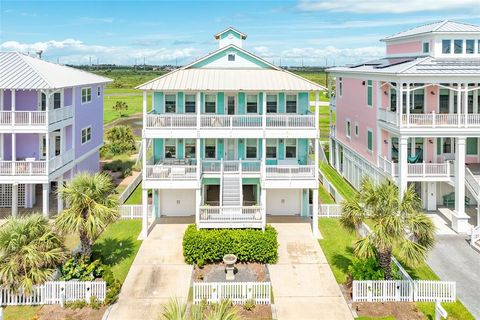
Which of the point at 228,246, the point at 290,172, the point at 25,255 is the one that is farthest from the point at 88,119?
the point at 25,255

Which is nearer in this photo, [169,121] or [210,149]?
[169,121]

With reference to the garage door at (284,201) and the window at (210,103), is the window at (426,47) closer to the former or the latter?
the garage door at (284,201)

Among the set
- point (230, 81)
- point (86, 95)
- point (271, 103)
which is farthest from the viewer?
point (86, 95)

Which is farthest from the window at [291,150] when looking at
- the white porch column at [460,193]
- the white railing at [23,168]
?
the white railing at [23,168]

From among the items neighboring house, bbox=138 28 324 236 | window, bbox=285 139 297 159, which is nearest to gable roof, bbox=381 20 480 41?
neighboring house, bbox=138 28 324 236

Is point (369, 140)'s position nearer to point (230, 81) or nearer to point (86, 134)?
point (230, 81)

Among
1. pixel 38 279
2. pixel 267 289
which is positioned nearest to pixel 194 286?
pixel 267 289

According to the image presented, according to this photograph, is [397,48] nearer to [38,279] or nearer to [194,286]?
[194,286]
